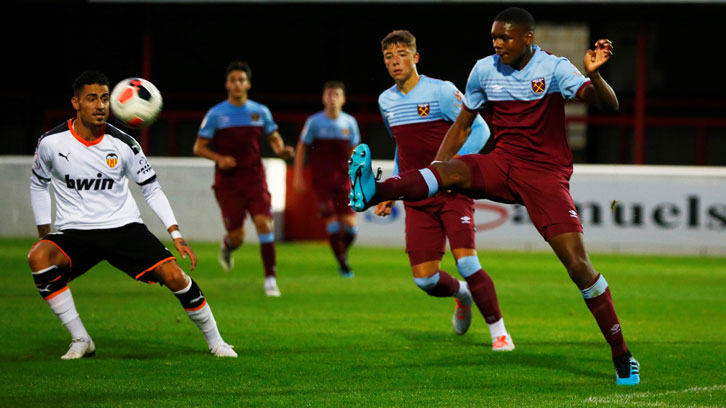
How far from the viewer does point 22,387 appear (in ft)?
19.4

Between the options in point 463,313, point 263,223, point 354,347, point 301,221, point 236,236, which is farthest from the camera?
point 301,221

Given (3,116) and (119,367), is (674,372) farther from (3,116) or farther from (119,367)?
(3,116)

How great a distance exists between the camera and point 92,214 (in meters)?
6.79

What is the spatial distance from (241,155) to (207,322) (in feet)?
14.4

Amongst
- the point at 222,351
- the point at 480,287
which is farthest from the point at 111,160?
the point at 480,287

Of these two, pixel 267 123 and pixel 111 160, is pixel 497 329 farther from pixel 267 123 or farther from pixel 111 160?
pixel 267 123

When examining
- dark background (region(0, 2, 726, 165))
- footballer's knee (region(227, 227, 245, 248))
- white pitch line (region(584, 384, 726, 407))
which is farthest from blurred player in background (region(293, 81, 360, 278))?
dark background (region(0, 2, 726, 165))

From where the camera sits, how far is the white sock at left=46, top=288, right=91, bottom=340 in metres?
6.82

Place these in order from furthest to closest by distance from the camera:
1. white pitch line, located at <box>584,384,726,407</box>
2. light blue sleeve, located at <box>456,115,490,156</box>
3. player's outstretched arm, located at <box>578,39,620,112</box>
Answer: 1. light blue sleeve, located at <box>456,115,490,156</box>
2. white pitch line, located at <box>584,384,726,407</box>
3. player's outstretched arm, located at <box>578,39,620,112</box>

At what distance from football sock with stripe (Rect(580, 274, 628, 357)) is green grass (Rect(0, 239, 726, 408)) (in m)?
0.27

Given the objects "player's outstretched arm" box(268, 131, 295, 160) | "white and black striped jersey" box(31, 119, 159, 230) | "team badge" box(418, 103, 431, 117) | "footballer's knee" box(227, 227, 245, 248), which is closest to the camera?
"white and black striped jersey" box(31, 119, 159, 230)

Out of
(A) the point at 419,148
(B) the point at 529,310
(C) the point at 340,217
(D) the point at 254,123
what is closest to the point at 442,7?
(C) the point at 340,217

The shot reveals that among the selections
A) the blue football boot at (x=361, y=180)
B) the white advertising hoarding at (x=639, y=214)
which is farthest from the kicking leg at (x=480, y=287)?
the white advertising hoarding at (x=639, y=214)

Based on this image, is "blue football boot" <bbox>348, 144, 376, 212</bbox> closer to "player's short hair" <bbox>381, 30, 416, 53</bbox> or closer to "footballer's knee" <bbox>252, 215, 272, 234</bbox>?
"player's short hair" <bbox>381, 30, 416, 53</bbox>
